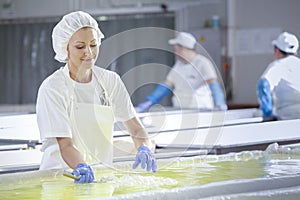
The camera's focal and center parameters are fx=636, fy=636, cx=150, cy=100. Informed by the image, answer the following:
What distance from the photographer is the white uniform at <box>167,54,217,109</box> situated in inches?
218

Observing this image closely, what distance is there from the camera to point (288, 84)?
4.22m

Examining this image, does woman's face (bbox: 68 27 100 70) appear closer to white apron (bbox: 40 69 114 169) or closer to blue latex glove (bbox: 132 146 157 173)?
white apron (bbox: 40 69 114 169)

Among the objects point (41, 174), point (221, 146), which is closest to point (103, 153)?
point (41, 174)

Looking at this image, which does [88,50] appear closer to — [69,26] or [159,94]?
[69,26]

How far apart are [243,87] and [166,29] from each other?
100cm

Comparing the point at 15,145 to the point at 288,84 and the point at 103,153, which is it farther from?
the point at 288,84

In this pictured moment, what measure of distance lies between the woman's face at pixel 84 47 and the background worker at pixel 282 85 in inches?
85.5

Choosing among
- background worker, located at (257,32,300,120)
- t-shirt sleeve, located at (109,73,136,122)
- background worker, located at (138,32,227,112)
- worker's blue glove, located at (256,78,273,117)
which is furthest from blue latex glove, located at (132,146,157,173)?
background worker, located at (138,32,227,112)

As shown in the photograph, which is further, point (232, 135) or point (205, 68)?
point (205, 68)

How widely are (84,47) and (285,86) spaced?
241 cm

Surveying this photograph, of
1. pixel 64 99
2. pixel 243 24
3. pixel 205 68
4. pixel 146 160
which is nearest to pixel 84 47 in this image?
pixel 64 99

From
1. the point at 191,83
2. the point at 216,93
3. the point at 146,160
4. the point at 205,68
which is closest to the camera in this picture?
the point at 146,160

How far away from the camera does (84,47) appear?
2.14 m

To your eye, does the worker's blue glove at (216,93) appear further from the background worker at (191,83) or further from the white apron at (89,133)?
the white apron at (89,133)
